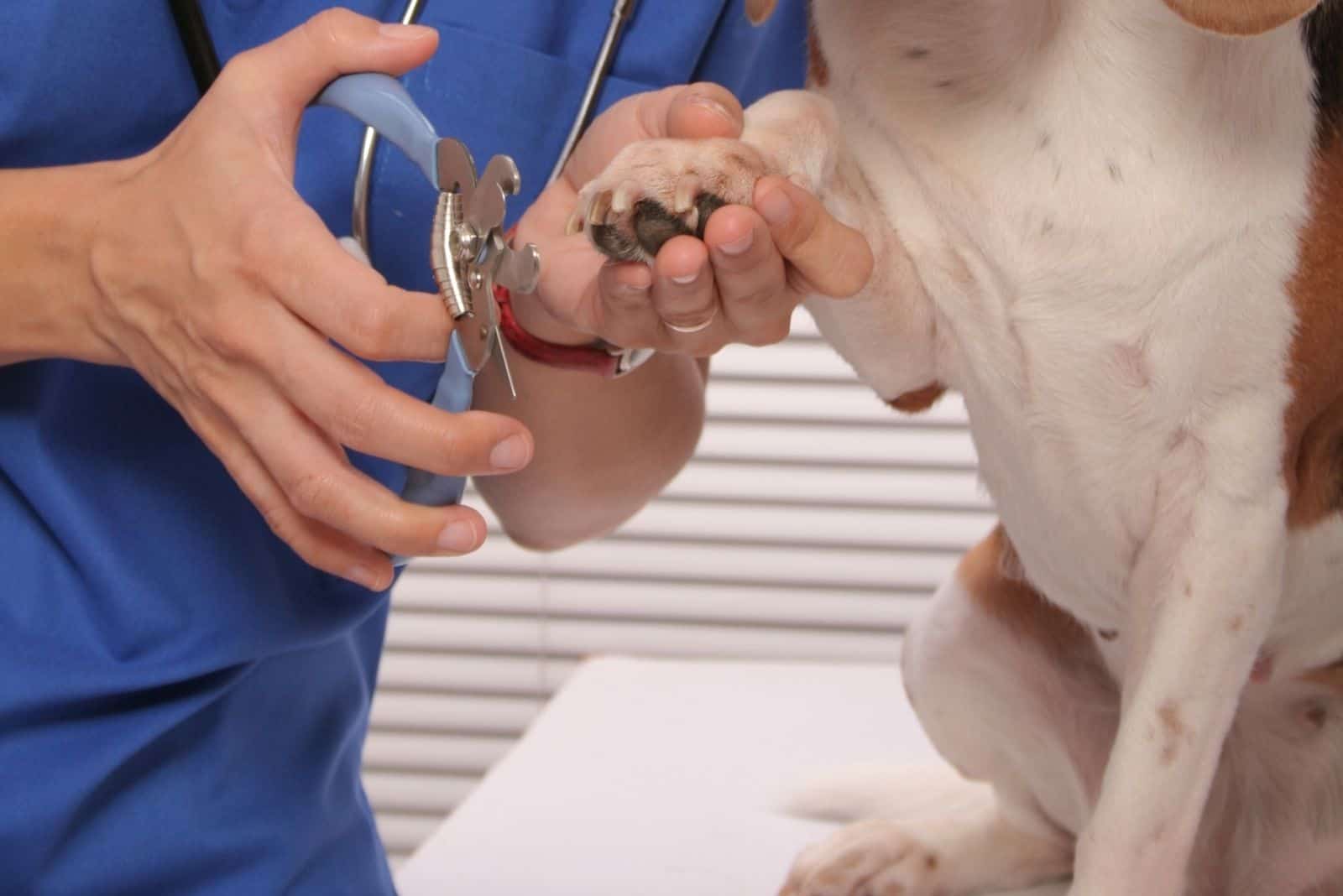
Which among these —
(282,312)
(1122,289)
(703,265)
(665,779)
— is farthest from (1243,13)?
(665,779)

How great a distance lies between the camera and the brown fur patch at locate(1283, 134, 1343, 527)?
1006 mm

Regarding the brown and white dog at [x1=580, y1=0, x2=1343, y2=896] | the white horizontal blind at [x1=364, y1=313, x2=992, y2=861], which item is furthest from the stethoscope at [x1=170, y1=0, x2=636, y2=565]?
the white horizontal blind at [x1=364, y1=313, x2=992, y2=861]

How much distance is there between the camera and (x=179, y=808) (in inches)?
45.6

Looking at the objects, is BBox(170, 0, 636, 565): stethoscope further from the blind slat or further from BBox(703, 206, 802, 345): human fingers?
the blind slat

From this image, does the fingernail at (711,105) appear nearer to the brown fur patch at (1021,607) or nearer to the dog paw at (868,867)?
the brown fur patch at (1021,607)

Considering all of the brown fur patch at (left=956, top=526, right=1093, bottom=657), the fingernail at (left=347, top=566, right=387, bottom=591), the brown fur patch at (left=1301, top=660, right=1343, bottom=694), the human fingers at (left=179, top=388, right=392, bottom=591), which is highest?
the human fingers at (left=179, top=388, right=392, bottom=591)

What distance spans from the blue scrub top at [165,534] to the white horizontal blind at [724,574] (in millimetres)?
1416

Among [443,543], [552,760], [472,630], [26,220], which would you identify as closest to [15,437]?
[26,220]

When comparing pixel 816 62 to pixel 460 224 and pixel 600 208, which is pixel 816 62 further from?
pixel 460 224

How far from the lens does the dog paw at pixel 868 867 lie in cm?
133

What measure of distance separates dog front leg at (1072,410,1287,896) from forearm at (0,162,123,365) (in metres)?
0.68

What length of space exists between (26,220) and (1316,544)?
87 cm

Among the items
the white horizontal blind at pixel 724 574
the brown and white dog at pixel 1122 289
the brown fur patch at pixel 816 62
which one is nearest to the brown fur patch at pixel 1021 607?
the brown and white dog at pixel 1122 289

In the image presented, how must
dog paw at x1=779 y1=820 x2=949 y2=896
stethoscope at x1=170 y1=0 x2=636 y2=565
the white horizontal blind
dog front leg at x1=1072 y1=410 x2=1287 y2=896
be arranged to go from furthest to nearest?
the white horizontal blind → dog paw at x1=779 y1=820 x2=949 y2=896 → dog front leg at x1=1072 y1=410 x2=1287 y2=896 → stethoscope at x1=170 y1=0 x2=636 y2=565
